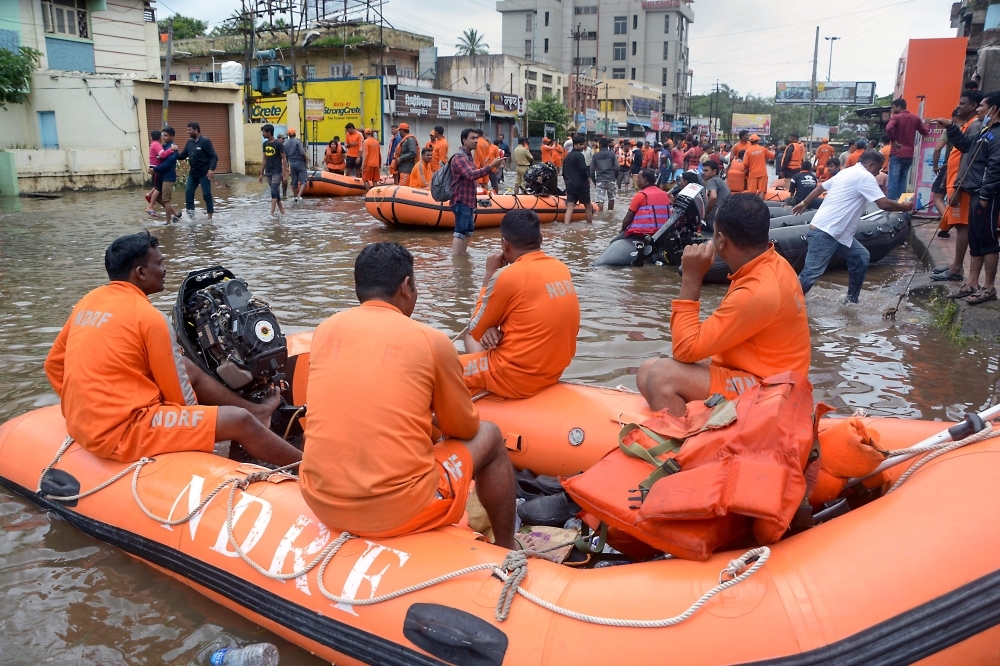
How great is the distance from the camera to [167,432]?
3.34m

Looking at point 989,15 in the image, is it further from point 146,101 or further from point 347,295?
point 146,101

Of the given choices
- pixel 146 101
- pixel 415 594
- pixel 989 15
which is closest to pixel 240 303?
pixel 415 594

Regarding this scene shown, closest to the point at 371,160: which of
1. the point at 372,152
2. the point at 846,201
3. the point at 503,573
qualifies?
the point at 372,152

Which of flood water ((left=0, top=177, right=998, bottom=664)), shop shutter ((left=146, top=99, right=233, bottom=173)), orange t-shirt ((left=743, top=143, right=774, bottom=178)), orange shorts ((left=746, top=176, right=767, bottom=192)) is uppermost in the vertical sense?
shop shutter ((left=146, top=99, right=233, bottom=173))

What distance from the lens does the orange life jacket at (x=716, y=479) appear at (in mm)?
2174

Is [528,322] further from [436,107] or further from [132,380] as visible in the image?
[436,107]

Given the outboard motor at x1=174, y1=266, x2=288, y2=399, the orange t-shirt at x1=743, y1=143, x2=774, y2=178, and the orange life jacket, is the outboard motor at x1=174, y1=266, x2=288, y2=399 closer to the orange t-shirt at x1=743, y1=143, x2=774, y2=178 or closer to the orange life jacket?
the orange life jacket

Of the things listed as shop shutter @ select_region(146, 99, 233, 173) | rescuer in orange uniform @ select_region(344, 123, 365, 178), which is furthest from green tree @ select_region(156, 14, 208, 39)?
rescuer in orange uniform @ select_region(344, 123, 365, 178)

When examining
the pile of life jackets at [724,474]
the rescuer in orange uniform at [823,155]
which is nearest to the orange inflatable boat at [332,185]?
the rescuer in orange uniform at [823,155]

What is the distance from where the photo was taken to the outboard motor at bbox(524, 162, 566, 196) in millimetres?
12914

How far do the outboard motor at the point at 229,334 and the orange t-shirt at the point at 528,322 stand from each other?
42.4 inches

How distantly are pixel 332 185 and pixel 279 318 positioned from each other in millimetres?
11652

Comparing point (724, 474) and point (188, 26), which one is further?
point (188, 26)

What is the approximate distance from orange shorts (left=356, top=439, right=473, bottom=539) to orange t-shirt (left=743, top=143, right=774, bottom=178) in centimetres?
1234
